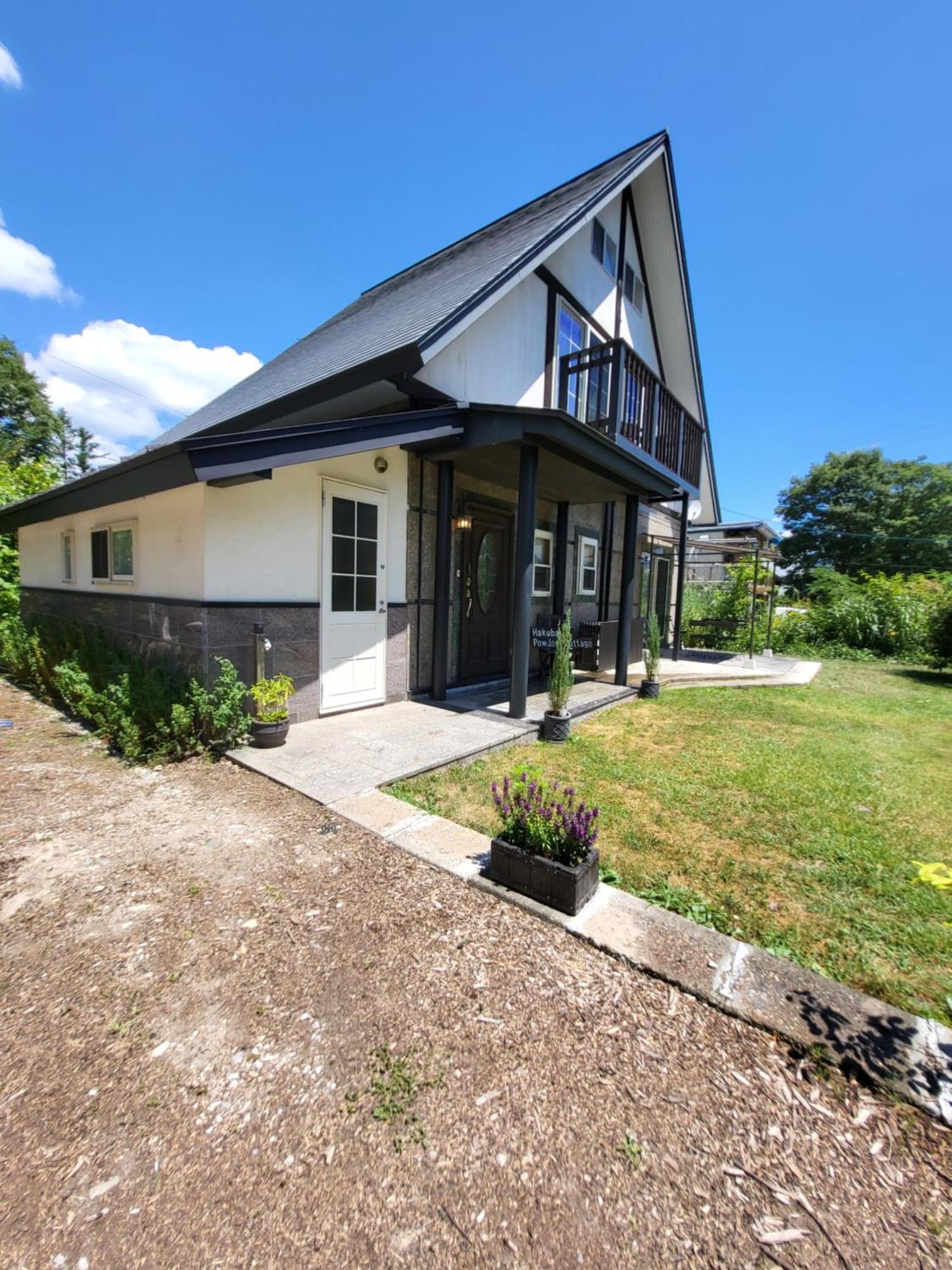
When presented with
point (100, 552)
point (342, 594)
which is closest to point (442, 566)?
point (342, 594)

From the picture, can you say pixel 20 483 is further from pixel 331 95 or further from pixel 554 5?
pixel 554 5

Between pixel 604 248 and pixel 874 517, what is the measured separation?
33.6 meters

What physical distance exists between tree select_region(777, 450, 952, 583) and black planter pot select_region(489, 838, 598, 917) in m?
35.1

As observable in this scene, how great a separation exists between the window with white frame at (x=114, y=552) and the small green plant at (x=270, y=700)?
251cm

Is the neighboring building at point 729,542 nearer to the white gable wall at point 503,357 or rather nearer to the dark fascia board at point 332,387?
the white gable wall at point 503,357

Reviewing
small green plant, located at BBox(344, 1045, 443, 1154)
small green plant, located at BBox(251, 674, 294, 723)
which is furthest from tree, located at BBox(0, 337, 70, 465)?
small green plant, located at BBox(344, 1045, 443, 1154)

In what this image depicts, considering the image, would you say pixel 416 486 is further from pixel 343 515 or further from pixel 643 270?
pixel 643 270

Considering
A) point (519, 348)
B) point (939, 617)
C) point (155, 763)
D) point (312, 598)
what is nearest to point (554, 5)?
point (519, 348)

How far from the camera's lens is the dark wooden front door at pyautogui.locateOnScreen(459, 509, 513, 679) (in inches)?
279

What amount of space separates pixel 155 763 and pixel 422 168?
34.9 feet

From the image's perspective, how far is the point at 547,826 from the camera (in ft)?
8.63

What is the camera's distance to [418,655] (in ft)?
21.2

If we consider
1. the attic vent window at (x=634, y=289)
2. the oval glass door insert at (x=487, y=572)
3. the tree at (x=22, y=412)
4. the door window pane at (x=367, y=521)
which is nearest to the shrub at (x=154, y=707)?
the door window pane at (x=367, y=521)

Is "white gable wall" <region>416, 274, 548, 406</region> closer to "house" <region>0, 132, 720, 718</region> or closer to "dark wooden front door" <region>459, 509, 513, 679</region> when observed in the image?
"house" <region>0, 132, 720, 718</region>
